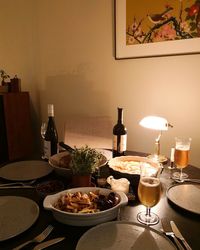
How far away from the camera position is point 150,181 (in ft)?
2.82

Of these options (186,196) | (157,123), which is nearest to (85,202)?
(186,196)

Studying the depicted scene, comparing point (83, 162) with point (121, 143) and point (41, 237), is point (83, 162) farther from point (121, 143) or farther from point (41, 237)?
point (121, 143)

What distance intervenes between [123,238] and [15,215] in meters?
0.40

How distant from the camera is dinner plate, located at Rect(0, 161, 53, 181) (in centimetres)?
117

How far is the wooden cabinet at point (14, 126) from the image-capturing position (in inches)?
92.2

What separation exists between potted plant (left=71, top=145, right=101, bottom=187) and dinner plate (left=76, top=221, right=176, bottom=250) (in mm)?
254

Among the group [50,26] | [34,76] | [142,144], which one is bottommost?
[142,144]

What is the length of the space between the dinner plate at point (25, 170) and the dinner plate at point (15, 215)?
0.22 meters

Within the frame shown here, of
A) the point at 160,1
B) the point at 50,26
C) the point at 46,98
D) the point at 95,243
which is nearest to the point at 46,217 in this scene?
the point at 95,243

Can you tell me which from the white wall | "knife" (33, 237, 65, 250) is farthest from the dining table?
the white wall

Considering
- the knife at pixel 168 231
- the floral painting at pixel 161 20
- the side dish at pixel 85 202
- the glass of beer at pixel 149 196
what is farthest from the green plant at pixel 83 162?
the floral painting at pixel 161 20

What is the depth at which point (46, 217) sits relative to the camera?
84 centimetres

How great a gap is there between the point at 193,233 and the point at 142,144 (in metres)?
1.50

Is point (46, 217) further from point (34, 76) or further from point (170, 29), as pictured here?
point (34, 76)
